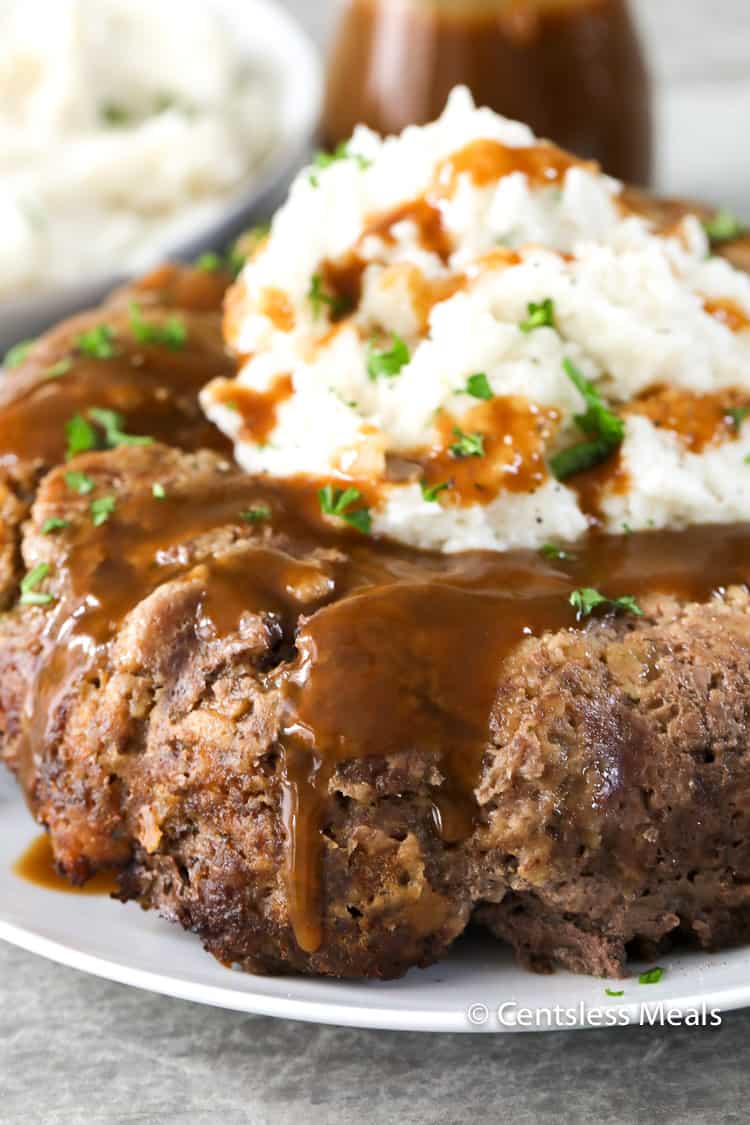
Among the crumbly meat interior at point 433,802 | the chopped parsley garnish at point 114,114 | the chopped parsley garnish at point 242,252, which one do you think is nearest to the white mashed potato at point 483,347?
the crumbly meat interior at point 433,802

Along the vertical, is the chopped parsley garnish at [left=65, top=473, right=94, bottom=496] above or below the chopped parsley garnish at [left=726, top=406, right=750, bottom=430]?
below

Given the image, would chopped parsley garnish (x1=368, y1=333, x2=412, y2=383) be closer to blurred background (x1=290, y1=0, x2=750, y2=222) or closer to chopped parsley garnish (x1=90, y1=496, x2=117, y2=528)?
chopped parsley garnish (x1=90, y1=496, x2=117, y2=528)

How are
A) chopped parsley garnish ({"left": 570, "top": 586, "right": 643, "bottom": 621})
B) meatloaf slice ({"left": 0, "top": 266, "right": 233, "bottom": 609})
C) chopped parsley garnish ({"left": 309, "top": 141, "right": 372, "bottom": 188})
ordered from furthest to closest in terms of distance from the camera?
1. chopped parsley garnish ({"left": 309, "top": 141, "right": 372, "bottom": 188})
2. meatloaf slice ({"left": 0, "top": 266, "right": 233, "bottom": 609})
3. chopped parsley garnish ({"left": 570, "top": 586, "right": 643, "bottom": 621})

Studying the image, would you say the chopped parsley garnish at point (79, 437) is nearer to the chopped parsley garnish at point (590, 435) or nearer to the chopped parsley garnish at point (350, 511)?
the chopped parsley garnish at point (350, 511)

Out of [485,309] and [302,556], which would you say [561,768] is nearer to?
[302,556]

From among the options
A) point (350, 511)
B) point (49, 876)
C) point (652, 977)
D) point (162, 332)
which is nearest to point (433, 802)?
point (652, 977)

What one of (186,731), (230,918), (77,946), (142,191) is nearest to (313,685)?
(186,731)

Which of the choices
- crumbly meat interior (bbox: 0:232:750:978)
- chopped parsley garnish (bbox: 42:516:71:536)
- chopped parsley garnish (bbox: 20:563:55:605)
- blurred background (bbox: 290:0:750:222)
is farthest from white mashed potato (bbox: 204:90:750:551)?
blurred background (bbox: 290:0:750:222)
